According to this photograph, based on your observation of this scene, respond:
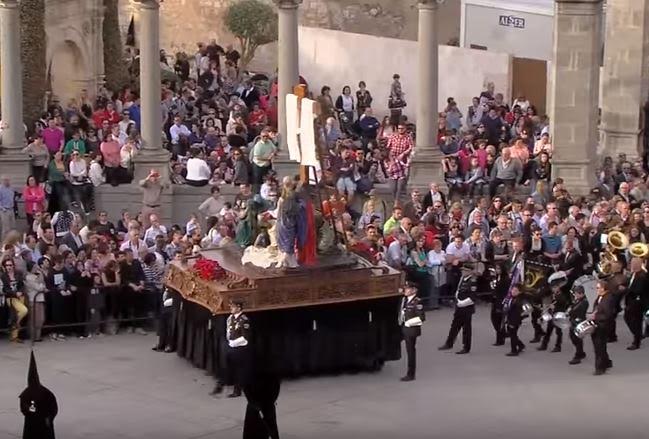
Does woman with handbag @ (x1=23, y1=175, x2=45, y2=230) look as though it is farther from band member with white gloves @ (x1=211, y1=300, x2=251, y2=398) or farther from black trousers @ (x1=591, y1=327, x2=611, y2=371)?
black trousers @ (x1=591, y1=327, x2=611, y2=371)

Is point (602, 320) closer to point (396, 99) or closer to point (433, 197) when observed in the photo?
point (433, 197)

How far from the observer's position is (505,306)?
2148 cm

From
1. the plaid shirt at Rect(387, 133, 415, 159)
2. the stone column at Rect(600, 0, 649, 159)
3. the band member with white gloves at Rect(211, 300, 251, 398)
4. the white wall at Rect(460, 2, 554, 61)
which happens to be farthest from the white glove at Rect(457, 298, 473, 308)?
the white wall at Rect(460, 2, 554, 61)

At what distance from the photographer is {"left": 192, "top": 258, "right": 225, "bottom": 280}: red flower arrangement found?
65.5ft

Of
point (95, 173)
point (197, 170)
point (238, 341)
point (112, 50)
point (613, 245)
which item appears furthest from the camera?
point (112, 50)

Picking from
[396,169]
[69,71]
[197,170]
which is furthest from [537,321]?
[69,71]

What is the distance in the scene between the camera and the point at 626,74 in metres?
30.6

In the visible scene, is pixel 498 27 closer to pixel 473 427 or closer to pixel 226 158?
pixel 226 158

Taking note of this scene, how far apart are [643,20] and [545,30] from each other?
7288 mm

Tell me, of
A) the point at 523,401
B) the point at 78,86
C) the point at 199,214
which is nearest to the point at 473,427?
the point at 523,401

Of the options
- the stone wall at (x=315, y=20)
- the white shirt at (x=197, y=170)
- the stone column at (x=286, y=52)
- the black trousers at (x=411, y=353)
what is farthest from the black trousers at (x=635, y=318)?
the stone wall at (x=315, y=20)

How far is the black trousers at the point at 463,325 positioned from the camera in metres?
21.2

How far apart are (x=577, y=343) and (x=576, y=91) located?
847 cm

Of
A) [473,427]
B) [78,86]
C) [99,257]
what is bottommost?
[473,427]
